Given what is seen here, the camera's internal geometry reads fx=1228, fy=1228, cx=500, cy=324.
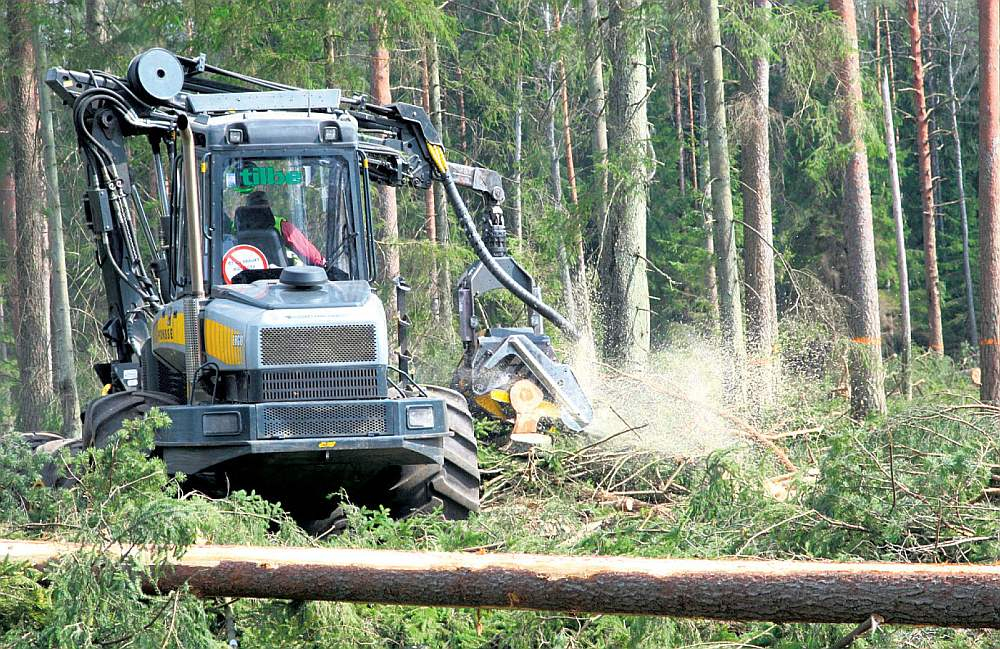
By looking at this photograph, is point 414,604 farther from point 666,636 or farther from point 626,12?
point 626,12

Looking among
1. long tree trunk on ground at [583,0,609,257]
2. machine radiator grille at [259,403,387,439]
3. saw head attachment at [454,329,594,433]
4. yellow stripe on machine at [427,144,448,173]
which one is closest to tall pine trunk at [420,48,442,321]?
long tree trunk on ground at [583,0,609,257]

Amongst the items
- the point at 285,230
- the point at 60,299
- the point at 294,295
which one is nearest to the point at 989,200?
the point at 285,230

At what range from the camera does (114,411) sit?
8039 millimetres

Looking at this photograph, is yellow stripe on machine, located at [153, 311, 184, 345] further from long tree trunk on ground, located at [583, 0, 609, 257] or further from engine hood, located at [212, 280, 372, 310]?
long tree trunk on ground, located at [583, 0, 609, 257]

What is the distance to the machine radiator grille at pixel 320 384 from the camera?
24.6 ft

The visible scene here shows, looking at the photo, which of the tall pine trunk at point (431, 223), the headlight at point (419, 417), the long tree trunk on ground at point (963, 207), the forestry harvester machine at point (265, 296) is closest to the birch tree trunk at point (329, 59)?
the tall pine trunk at point (431, 223)

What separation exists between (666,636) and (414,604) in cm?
133

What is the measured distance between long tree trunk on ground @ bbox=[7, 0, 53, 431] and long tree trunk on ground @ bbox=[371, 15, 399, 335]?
16.0ft

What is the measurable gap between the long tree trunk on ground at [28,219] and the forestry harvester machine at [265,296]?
884cm

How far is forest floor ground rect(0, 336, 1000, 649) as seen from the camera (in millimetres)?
4902

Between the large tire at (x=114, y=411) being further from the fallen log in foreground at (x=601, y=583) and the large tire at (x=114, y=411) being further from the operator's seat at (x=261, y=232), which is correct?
the fallen log in foreground at (x=601, y=583)

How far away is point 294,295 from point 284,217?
797 millimetres

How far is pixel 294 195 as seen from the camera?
830 cm

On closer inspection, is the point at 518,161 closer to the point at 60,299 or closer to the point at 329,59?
the point at 329,59
